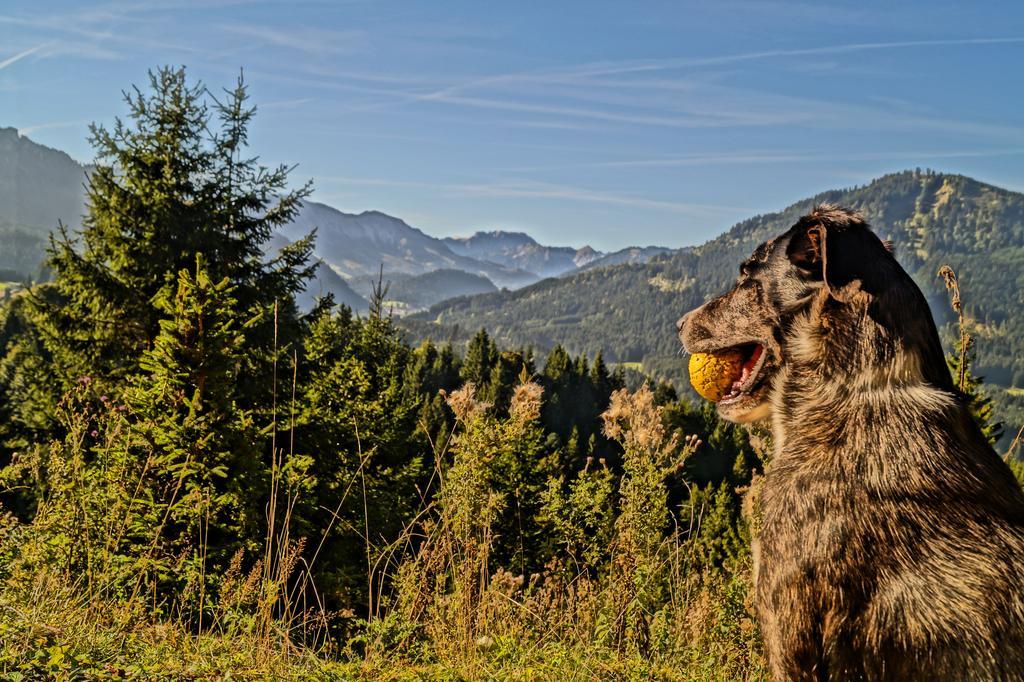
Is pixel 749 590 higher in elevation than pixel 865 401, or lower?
lower

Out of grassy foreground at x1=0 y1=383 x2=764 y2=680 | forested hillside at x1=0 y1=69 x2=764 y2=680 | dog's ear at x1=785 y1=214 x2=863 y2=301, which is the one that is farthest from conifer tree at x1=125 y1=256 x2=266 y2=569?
dog's ear at x1=785 y1=214 x2=863 y2=301

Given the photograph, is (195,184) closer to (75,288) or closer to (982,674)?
(75,288)

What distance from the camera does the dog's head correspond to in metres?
2.19

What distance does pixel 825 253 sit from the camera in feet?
7.50

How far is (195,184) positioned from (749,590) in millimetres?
17645

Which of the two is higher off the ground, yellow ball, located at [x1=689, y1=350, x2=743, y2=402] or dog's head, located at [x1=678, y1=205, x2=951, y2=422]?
dog's head, located at [x1=678, y1=205, x2=951, y2=422]

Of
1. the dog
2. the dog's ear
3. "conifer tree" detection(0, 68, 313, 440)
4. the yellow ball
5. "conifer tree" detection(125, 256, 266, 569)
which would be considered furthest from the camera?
"conifer tree" detection(0, 68, 313, 440)

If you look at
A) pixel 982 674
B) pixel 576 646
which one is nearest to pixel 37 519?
pixel 576 646

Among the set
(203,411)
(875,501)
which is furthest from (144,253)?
(875,501)

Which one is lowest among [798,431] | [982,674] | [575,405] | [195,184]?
[575,405]

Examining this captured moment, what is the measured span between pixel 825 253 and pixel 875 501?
822 millimetres

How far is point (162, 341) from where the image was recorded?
11.2 m

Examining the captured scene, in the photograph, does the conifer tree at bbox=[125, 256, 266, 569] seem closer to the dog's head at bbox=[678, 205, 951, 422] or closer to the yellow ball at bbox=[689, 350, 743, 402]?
the yellow ball at bbox=[689, 350, 743, 402]

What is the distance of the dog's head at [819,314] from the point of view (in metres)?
2.19
